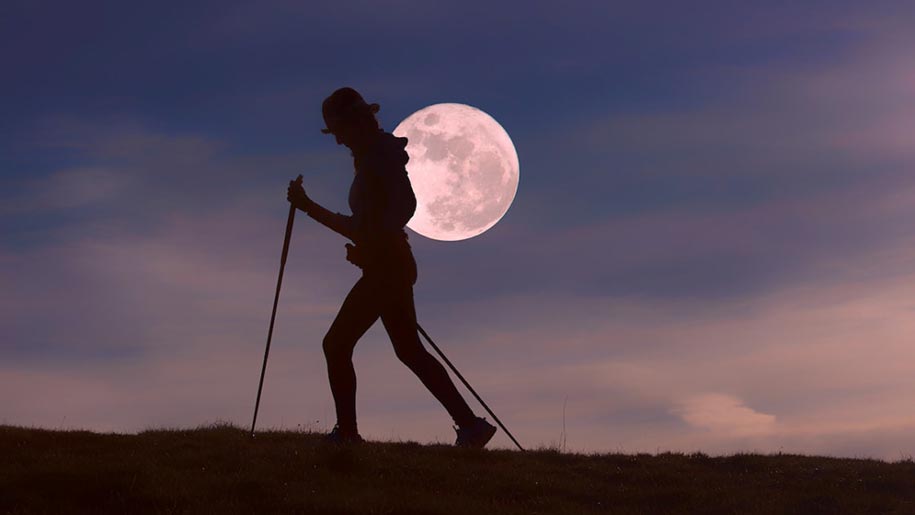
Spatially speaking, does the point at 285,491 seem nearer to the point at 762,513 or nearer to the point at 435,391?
the point at 435,391

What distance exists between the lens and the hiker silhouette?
1155cm

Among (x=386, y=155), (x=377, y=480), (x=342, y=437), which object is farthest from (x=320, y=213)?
(x=377, y=480)

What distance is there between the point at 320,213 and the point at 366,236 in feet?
1.80

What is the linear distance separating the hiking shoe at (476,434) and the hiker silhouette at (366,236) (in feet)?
3.42

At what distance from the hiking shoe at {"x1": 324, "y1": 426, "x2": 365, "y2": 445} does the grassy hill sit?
20cm

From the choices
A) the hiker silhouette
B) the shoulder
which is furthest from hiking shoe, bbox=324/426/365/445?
the shoulder

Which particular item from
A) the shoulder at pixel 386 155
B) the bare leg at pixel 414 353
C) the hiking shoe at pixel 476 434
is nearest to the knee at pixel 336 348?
the bare leg at pixel 414 353

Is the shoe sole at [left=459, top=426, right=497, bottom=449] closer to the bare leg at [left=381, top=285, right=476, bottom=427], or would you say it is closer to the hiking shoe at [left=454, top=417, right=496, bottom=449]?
the hiking shoe at [left=454, top=417, right=496, bottom=449]

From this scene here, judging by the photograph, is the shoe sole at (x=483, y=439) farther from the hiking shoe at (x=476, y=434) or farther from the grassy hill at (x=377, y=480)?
the grassy hill at (x=377, y=480)

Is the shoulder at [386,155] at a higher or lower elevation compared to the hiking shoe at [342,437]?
higher

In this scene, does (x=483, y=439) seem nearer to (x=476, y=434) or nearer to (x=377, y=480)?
(x=476, y=434)

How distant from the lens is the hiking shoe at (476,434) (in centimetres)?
1217

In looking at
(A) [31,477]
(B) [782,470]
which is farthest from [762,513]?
(A) [31,477]

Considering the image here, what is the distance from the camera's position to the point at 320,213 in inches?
456
